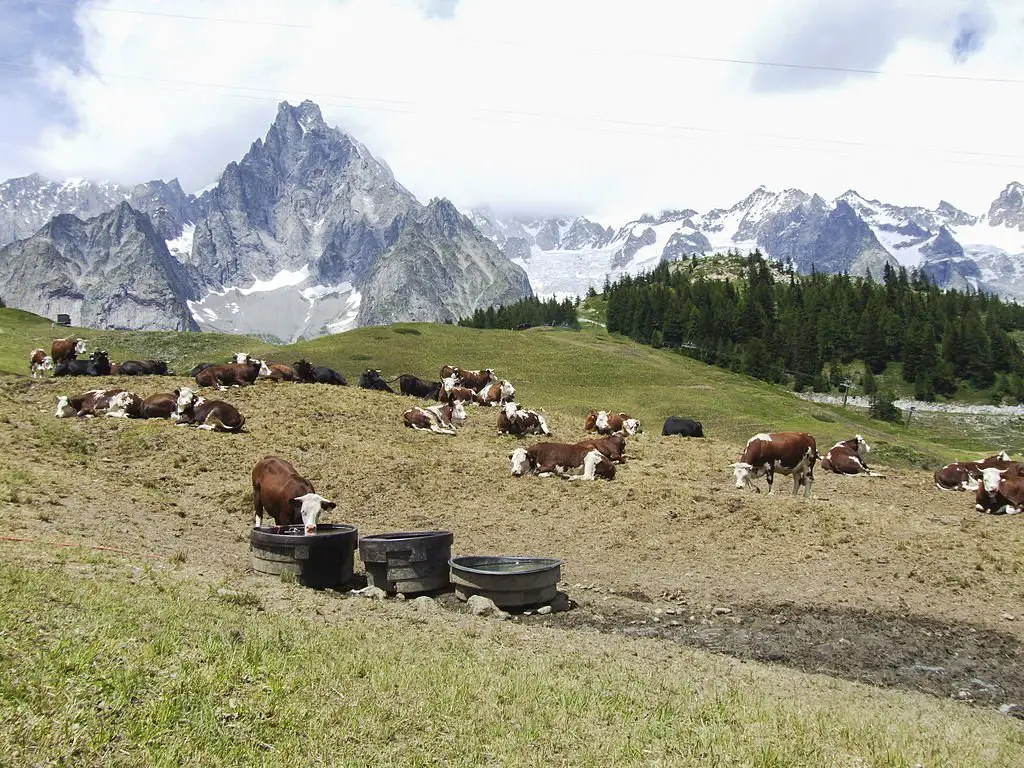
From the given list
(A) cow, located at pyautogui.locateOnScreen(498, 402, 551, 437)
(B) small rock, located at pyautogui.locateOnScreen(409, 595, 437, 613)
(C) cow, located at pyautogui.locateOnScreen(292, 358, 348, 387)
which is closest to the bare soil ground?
(B) small rock, located at pyautogui.locateOnScreen(409, 595, 437, 613)

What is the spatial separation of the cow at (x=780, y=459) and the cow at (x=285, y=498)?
12.5 meters

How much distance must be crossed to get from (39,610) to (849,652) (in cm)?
1020

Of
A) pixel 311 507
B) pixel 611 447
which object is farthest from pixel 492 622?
pixel 611 447

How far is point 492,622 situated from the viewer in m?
11.0

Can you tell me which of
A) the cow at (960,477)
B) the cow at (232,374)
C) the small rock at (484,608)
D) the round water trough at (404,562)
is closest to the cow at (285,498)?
the round water trough at (404,562)

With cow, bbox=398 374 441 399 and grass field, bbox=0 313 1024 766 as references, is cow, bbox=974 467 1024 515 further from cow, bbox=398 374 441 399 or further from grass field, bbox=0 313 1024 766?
cow, bbox=398 374 441 399

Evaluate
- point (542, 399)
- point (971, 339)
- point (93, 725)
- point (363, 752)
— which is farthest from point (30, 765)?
point (971, 339)

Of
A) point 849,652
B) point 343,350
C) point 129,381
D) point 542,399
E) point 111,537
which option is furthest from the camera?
point 343,350

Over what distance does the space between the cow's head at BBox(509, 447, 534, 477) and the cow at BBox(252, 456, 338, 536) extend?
8.74 meters

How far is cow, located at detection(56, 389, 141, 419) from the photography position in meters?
26.3

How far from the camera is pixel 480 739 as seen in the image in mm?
6520

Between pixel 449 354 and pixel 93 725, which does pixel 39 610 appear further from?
pixel 449 354

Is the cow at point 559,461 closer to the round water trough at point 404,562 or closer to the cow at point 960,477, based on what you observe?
the round water trough at point 404,562

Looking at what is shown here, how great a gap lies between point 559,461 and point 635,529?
6.71 meters
